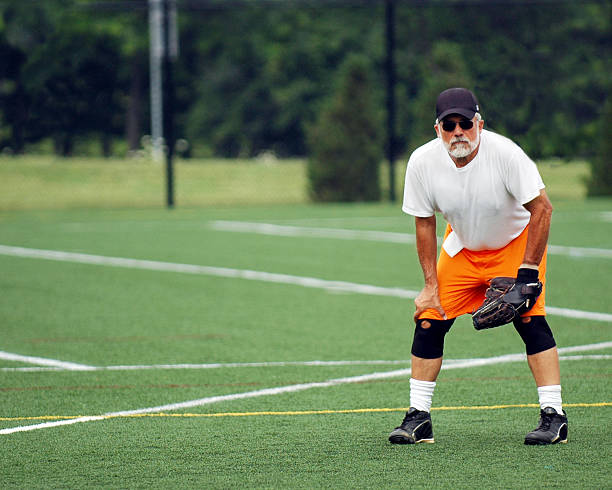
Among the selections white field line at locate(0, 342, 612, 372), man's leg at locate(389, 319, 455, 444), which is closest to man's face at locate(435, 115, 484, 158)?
man's leg at locate(389, 319, 455, 444)

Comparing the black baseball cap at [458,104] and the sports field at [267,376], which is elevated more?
the black baseball cap at [458,104]

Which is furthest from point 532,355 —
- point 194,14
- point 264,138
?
point 194,14

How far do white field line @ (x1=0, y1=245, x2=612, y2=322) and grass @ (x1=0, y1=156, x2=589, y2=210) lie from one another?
11.0m

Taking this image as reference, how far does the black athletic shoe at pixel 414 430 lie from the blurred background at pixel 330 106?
19508 mm

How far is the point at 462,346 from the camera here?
8688 millimetres

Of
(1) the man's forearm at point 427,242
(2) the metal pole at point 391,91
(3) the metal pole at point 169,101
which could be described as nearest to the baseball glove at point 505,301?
(1) the man's forearm at point 427,242

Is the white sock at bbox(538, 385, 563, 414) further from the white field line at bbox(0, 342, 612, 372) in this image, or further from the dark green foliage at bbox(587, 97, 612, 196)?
the dark green foliage at bbox(587, 97, 612, 196)

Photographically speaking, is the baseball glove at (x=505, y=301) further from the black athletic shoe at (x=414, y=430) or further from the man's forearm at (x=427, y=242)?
the black athletic shoe at (x=414, y=430)

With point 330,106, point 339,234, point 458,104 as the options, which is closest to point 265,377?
point 458,104

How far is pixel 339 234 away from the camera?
18.9 m

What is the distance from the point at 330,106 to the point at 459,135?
75.8 ft

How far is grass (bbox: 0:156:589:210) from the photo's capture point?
92.8 ft

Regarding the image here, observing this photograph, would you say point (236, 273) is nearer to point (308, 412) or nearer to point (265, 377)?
point (265, 377)

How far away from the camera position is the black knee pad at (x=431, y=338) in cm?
577
